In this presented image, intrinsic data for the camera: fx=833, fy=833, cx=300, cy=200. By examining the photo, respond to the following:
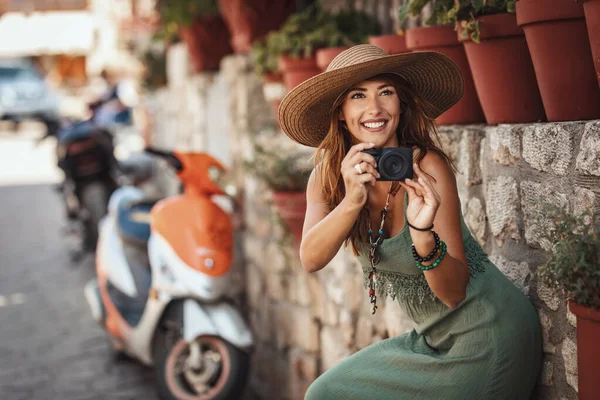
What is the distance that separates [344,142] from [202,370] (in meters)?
2.28

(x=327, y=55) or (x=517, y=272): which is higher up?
(x=327, y=55)

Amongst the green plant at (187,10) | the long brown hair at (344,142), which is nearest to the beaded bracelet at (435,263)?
the long brown hair at (344,142)

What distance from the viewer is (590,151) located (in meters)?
2.07

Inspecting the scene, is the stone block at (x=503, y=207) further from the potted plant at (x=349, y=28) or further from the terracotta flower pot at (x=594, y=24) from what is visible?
the potted plant at (x=349, y=28)

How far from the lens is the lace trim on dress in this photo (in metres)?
2.15

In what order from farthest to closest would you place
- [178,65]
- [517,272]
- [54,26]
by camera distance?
[54,26]
[178,65]
[517,272]

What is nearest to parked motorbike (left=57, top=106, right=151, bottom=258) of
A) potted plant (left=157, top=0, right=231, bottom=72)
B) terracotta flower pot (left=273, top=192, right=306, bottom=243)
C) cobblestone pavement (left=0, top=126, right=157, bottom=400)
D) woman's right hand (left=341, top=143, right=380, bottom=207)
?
cobblestone pavement (left=0, top=126, right=157, bottom=400)

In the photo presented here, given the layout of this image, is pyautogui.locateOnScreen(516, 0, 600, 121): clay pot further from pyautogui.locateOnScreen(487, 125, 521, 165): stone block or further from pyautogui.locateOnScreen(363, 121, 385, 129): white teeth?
pyautogui.locateOnScreen(363, 121, 385, 129): white teeth

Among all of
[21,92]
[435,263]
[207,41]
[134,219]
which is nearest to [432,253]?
[435,263]

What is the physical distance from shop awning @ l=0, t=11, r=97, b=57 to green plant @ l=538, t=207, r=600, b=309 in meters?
22.2

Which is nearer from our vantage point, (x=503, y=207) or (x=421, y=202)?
(x=421, y=202)

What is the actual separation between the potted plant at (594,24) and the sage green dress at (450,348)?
57 cm

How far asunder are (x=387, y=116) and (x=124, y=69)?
51.7ft

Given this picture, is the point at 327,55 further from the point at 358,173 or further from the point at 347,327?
the point at 358,173
